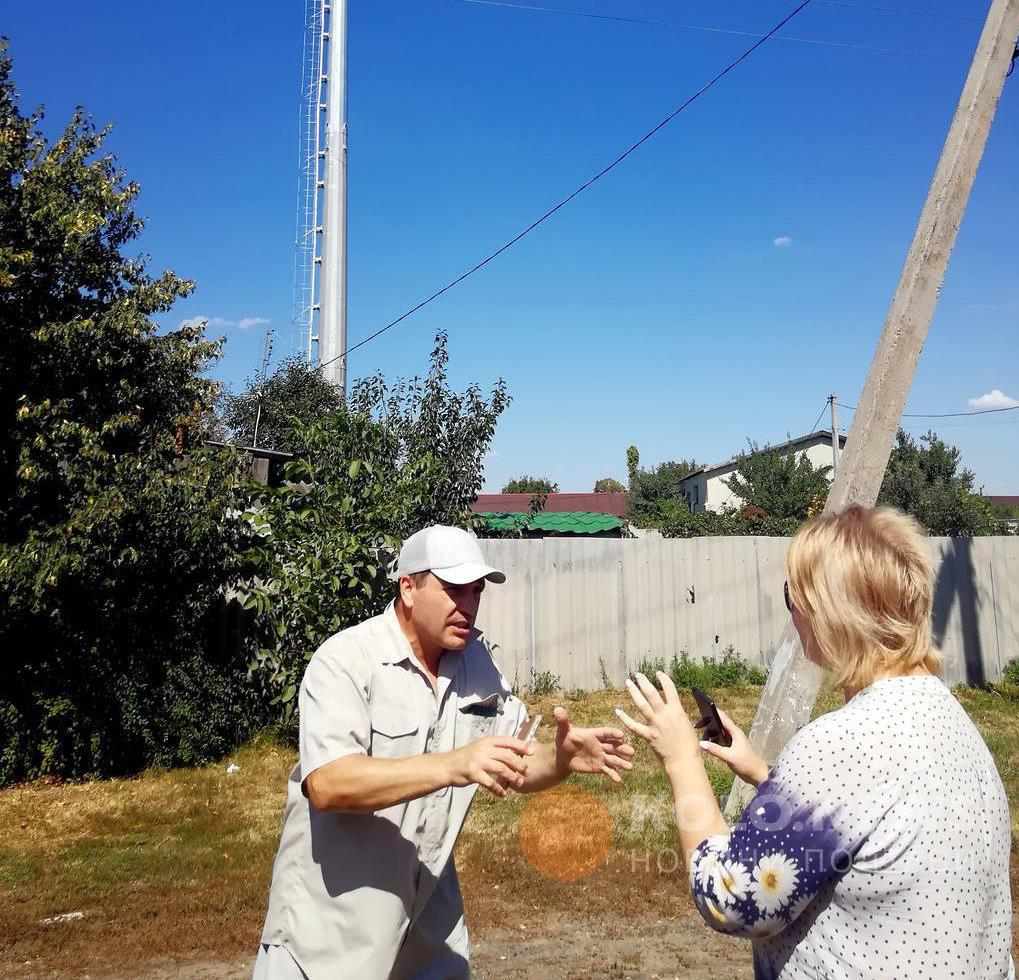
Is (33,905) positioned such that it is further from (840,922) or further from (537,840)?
(840,922)

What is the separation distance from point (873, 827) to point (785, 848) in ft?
0.50

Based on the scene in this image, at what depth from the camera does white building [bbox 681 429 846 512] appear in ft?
126

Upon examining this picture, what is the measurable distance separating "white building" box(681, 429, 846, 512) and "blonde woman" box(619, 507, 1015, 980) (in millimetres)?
30931

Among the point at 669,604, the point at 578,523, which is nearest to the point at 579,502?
the point at 578,523

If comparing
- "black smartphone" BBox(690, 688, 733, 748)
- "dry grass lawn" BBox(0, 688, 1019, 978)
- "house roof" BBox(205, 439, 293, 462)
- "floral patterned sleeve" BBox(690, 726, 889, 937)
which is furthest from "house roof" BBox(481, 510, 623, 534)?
"floral patterned sleeve" BBox(690, 726, 889, 937)

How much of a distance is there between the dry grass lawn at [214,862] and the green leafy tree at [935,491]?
672 inches

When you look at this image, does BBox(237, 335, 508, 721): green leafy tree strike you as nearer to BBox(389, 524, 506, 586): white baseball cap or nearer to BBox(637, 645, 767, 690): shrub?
BBox(637, 645, 767, 690): shrub

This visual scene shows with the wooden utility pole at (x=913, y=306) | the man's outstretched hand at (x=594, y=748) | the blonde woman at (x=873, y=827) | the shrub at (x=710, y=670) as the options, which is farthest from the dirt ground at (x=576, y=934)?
the shrub at (x=710, y=670)

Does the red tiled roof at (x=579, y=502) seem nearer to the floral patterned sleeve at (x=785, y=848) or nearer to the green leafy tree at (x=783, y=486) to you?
the green leafy tree at (x=783, y=486)

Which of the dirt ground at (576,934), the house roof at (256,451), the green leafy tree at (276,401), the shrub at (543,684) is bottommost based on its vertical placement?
the dirt ground at (576,934)

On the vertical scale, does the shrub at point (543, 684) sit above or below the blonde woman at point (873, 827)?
below

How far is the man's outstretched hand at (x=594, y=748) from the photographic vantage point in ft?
8.01

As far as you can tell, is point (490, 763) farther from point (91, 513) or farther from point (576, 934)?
point (91, 513)

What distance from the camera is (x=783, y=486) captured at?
3123 centimetres
